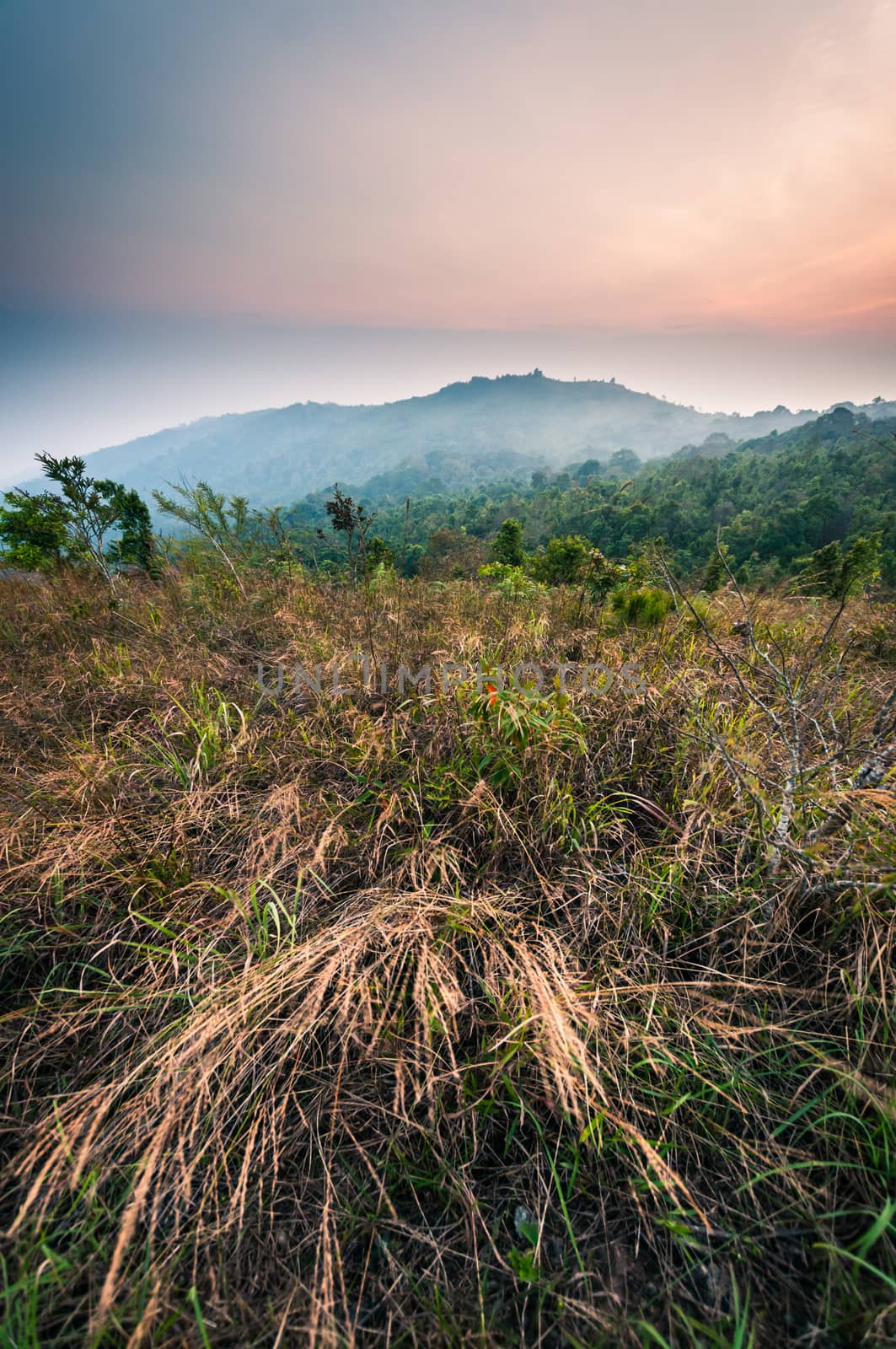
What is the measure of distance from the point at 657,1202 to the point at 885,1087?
0.71m

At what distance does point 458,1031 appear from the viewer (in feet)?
4.36

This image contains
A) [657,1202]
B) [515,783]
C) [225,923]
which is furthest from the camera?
[515,783]

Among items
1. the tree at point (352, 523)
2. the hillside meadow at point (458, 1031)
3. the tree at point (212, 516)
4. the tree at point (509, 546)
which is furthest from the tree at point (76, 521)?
the tree at point (509, 546)

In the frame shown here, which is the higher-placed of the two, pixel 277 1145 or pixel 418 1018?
pixel 418 1018

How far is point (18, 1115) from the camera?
128 cm

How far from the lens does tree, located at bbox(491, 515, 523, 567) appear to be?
2452 cm

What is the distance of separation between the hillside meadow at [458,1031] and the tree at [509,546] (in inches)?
895

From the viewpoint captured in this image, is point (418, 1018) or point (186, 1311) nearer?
point (186, 1311)

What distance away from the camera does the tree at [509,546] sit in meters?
24.5

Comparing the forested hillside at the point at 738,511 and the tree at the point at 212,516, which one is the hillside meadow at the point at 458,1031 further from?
the forested hillside at the point at 738,511

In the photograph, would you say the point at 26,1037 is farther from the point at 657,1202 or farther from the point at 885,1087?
the point at 885,1087

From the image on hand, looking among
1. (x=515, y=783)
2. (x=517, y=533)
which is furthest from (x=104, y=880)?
(x=517, y=533)

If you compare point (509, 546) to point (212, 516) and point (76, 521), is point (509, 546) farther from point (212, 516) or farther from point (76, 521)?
point (76, 521)

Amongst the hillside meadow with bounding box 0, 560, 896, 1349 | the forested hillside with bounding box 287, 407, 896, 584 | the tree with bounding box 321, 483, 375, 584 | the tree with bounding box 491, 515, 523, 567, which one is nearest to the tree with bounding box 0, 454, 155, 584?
the tree with bounding box 321, 483, 375, 584
